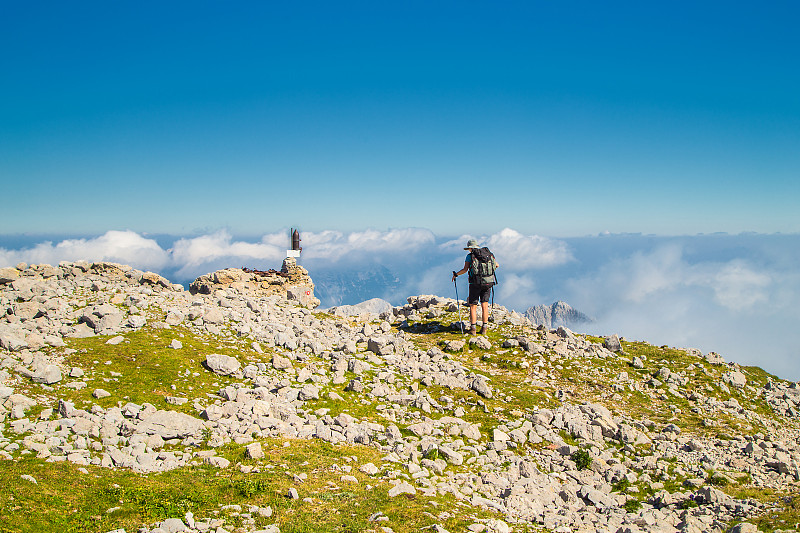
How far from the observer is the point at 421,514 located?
7660mm

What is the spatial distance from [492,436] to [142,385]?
29.9 ft

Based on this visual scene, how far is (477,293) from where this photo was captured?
2066 cm

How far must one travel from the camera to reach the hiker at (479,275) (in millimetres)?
20234

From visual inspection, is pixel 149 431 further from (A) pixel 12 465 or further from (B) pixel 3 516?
(B) pixel 3 516

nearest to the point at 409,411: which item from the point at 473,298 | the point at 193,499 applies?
the point at 193,499

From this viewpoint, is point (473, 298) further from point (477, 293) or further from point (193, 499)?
point (193, 499)

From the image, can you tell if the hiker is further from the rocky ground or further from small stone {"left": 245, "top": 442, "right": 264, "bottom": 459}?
small stone {"left": 245, "top": 442, "right": 264, "bottom": 459}

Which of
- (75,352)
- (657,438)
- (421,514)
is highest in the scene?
(75,352)

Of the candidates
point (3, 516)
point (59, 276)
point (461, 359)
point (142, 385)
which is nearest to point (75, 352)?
point (142, 385)

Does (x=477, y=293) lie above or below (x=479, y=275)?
below

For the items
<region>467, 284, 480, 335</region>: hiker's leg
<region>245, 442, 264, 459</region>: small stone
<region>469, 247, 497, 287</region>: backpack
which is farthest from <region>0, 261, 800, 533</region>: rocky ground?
<region>469, 247, 497, 287</region>: backpack

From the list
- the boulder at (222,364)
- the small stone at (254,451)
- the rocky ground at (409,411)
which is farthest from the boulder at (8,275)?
the small stone at (254,451)

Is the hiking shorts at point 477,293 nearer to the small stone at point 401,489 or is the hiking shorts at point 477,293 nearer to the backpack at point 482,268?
the backpack at point 482,268

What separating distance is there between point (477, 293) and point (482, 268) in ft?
3.93
